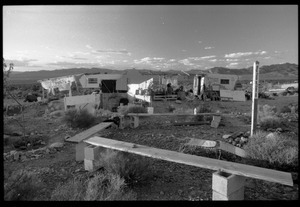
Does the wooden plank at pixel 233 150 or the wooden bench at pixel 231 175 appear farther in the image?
the wooden plank at pixel 233 150

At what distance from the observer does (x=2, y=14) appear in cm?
133

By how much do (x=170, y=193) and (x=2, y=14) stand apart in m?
2.13

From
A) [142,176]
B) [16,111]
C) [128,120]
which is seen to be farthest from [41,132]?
[16,111]

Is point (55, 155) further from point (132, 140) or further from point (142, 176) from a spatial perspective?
point (142, 176)

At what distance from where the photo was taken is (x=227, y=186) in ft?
6.46

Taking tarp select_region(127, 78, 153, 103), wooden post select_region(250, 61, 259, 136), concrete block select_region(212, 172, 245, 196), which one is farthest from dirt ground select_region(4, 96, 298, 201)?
tarp select_region(127, 78, 153, 103)

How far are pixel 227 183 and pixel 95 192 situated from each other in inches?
45.9

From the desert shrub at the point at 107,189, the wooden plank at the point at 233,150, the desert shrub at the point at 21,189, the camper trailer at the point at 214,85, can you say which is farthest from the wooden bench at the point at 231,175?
the camper trailer at the point at 214,85

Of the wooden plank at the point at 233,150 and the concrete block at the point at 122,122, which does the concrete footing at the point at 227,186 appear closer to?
the wooden plank at the point at 233,150

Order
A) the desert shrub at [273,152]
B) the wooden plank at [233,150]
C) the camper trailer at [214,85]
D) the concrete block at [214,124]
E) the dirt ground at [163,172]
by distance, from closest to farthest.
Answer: the dirt ground at [163,172]
the desert shrub at [273,152]
the wooden plank at [233,150]
the concrete block at [214,124]
the camper trailer at [214,85]

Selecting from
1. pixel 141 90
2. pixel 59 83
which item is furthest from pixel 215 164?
pixel 59 83

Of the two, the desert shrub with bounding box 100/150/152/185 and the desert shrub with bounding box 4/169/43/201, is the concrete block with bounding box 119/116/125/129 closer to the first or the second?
the desert shrub with bounding box 100/150/152/185

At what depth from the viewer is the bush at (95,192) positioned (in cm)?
198

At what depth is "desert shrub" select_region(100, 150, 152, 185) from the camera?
264cm
